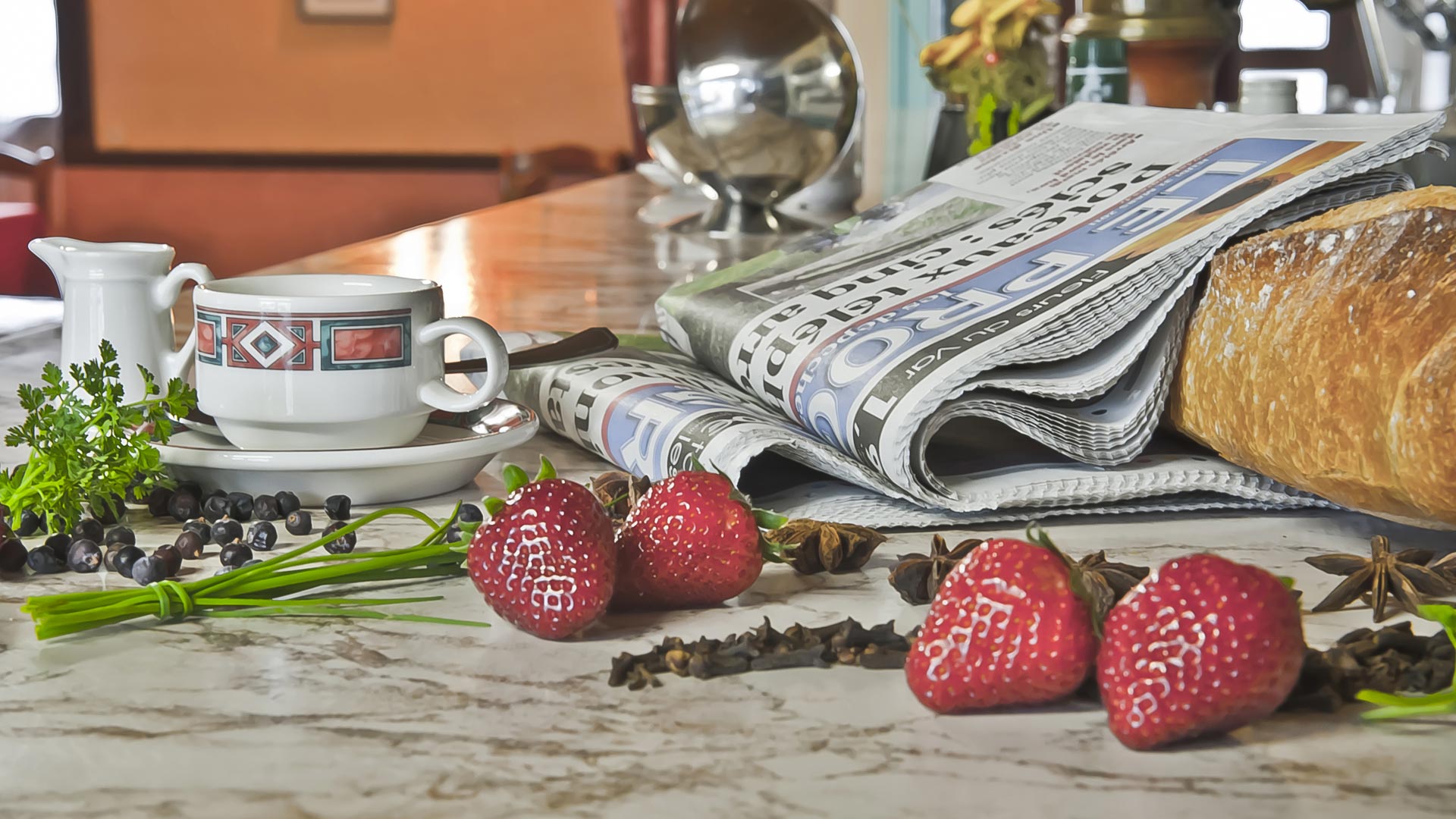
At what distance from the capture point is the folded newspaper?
0.78 metres

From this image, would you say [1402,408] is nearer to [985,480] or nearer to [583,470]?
[985,480]

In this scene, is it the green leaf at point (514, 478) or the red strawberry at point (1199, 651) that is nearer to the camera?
the red strawberry at point (1199, 651)

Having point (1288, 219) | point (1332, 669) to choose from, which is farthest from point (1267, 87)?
point (1332, 669)

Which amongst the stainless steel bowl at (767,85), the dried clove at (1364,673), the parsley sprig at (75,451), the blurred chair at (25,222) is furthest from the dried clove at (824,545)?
the blurred chair at (25,222)

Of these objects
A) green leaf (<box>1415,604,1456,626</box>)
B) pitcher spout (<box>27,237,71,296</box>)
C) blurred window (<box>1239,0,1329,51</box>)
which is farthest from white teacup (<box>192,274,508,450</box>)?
blurred window (<box>1239,0,1329,51</box>)

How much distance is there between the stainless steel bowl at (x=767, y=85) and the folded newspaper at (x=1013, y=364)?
112 centimetres

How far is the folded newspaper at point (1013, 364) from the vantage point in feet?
2.55

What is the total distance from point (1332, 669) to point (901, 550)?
0.80 feet

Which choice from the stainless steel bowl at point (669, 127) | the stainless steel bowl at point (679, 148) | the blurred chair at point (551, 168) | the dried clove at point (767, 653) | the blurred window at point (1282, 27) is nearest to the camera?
the dried clove at point (767, 653)

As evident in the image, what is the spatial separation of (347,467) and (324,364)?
0.21 ft

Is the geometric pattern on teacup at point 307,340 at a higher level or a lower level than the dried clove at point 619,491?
higher

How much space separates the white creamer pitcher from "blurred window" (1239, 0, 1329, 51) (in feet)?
21.6

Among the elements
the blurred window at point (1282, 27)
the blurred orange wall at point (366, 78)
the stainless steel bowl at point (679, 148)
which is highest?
the blurred window at point (1282, 27)

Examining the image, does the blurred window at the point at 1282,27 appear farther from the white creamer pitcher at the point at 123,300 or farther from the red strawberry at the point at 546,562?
the red strawberry at the point at 546,562
